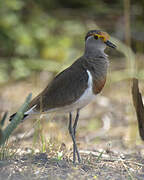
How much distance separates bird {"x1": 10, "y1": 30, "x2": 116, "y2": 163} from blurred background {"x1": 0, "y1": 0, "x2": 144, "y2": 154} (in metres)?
1.57

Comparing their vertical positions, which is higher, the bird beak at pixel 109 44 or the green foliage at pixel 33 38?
the green foliage at pixel 33 38

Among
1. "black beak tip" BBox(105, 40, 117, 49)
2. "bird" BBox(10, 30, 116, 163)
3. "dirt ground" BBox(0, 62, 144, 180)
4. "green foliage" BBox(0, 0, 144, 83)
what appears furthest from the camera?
"green foliage" BBox(0, 0, 144, 83)

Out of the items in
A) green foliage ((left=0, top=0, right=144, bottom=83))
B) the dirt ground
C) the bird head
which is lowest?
the dirt ground

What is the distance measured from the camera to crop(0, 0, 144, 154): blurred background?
614 centimetres

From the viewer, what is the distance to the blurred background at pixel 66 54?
20.1 ft

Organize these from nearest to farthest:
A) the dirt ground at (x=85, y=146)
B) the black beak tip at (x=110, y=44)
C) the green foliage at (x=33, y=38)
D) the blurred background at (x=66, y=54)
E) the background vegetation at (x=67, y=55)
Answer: the dirt ground at (x=85, y=146) < the black beak tip at (x=110, y=44) < the background vegetation at (x=67, y=55) < the blurred background at (x=66, y=54) < the green foliage at (x=33, y=38)

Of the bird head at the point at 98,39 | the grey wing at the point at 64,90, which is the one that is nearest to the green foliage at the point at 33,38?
the bird head at the point at 98,39

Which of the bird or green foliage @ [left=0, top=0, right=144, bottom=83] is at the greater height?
green foliage @ [left=0, top=0, right=144, bottom=83]

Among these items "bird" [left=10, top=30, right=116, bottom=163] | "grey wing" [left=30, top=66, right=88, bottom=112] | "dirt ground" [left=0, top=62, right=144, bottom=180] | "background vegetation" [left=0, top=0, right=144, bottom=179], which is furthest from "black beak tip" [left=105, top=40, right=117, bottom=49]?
"background vegetation" [left=0, top=0, right=144, bottom=179]

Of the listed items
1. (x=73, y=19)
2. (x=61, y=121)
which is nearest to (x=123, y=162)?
(x=61, y=121)

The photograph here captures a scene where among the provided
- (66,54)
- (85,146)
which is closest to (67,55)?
(66,54)

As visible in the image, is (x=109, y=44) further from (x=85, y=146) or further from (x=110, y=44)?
(x=85, y=146)

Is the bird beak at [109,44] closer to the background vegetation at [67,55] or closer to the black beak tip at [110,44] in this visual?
the black beak tip at [110,44]

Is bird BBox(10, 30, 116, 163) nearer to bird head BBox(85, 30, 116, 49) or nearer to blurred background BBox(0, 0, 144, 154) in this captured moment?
bird head BBox(85, 30, 116, 49)
